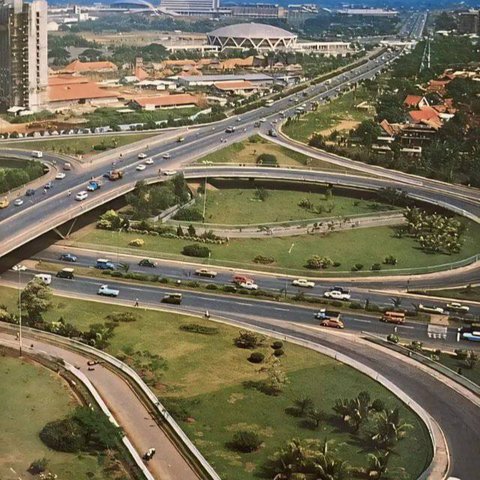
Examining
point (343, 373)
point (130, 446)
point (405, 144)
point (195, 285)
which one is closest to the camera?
point (130, 446)

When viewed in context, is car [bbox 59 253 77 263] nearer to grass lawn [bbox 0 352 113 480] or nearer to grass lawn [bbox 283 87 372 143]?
grass lawn [bbox 0 352 113 480]

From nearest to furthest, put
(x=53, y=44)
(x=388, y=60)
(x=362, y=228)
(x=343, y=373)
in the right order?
(x=343, y=373), (x=362, y=228), (x=388, y=60), (x=53, y=44)

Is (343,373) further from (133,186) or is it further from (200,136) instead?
(200,136)

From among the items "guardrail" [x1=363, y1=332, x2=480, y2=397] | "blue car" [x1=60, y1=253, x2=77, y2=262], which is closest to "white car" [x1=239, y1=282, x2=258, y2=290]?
"guardrail" [x1=363, y1=332, x2=480, y2=397]

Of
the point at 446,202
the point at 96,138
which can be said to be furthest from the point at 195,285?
the point at 96,138

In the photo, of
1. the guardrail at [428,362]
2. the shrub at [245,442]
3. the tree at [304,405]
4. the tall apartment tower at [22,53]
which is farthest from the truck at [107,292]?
the tall apartment tower at [22,53]

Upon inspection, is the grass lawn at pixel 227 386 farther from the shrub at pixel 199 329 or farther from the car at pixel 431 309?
the car at pixel 431 309
